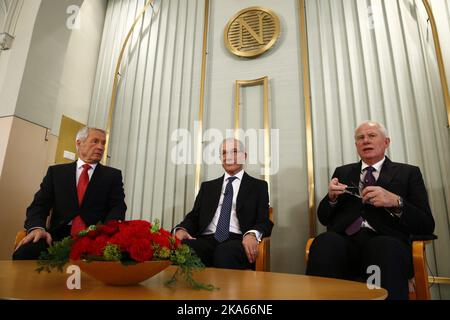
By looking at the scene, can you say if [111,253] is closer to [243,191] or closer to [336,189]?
[336,189]

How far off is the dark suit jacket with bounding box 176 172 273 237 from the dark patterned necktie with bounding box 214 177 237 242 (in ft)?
0.20

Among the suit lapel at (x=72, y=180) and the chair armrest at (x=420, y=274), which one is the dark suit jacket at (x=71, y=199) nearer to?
the suit lapel at (x=72, y=180)

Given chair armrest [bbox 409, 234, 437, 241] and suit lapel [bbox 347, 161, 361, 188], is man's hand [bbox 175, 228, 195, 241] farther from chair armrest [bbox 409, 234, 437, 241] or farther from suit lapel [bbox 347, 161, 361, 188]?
chair armrest [bbox 409, 234, 437, 241]

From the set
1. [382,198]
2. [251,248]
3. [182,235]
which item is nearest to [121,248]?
[251,248]

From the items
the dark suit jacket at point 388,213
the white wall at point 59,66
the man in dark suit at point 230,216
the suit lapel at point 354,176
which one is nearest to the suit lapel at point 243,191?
the man in dark suit at point 230,216

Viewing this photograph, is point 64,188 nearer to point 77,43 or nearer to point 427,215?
point 77,43

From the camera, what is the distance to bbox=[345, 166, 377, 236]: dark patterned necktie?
174 centimetres

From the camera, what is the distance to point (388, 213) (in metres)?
1.67

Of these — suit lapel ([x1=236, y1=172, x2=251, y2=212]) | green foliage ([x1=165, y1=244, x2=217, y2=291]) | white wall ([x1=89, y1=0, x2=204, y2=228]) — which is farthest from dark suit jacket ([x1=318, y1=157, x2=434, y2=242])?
white wall ([x1=89, y1=0, x2=204, y2=228])

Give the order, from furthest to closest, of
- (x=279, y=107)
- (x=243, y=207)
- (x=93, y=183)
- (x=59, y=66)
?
(x=59, y=66)
(x=279, y=107)
(x=93, y=183)
(x=243, y=207)

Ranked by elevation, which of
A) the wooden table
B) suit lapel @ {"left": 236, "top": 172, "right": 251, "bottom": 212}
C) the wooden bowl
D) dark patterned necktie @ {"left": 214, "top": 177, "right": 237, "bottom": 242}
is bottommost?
the wooden table

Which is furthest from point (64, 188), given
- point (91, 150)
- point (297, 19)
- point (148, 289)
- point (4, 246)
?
point (297, 19)

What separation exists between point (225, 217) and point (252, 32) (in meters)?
1.81

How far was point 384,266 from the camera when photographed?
1.32 meters
